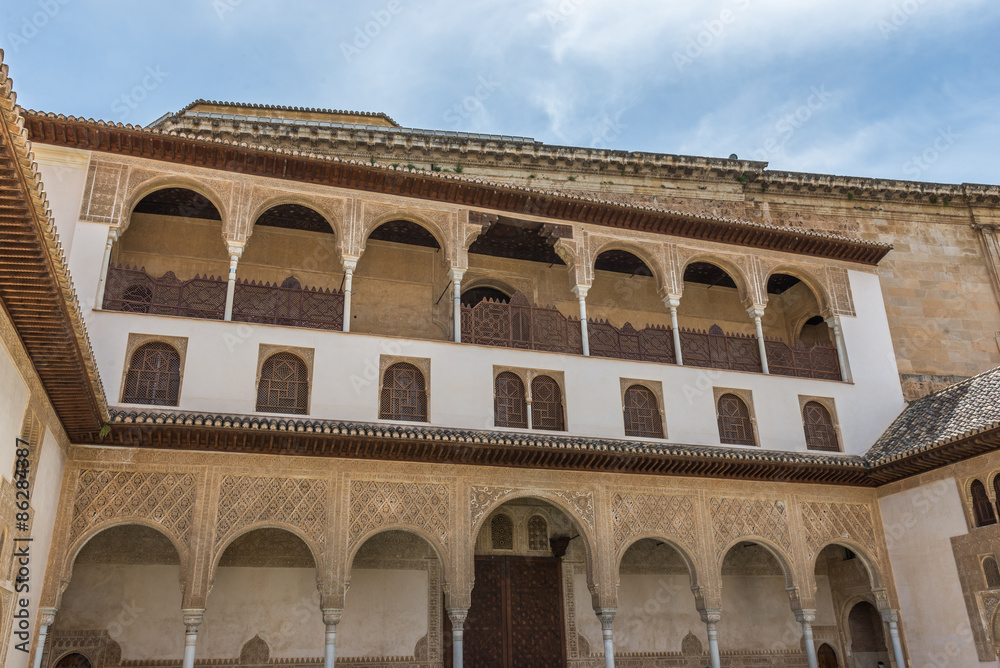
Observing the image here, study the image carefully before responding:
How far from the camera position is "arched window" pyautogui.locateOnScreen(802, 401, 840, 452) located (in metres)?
14.0

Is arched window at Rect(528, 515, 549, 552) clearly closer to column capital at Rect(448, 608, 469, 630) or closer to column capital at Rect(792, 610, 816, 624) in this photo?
column capital at Rect(448, 608, 469, 630)

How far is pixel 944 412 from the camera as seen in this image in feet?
43.7

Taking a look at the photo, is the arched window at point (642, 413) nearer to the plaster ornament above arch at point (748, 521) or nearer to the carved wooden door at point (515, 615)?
the plaster ornament above arch at point (748, 521)

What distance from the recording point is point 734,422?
45.2 ft

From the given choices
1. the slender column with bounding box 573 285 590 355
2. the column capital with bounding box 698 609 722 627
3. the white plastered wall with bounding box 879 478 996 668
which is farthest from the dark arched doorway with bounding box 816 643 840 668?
the slender column with bounding box 573 285 590 355

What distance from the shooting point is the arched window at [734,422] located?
13.6m

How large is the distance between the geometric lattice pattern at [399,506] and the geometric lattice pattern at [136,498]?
79.9 inches

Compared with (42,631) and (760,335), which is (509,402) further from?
(42,631)

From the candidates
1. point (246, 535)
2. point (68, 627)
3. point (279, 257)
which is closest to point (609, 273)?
point (279, 257)

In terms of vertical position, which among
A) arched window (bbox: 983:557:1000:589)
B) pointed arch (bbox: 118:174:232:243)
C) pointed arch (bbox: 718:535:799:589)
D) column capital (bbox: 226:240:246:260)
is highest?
pointed arch (bbox: 118:174:232:243)

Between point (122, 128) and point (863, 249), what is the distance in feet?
40.6

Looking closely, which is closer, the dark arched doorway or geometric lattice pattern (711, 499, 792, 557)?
geometric lattice pattern (711, 499, 792, 557)

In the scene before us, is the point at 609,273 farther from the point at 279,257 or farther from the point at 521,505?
the point at 279,257

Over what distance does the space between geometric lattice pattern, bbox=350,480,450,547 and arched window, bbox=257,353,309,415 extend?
1.40 m
